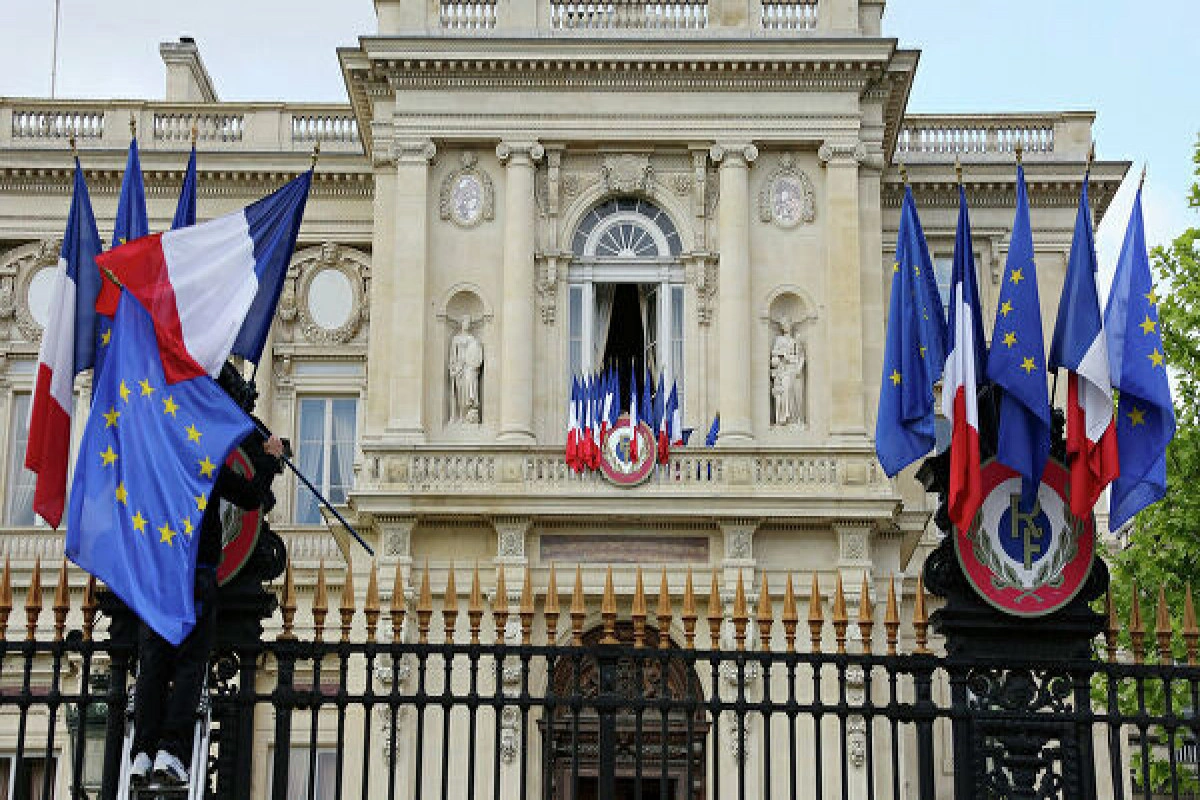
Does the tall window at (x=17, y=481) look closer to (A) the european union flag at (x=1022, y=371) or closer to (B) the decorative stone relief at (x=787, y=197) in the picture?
(B) the decorative stone relief at (x=787, y=197)

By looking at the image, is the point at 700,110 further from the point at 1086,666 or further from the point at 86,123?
the point at 1086,666

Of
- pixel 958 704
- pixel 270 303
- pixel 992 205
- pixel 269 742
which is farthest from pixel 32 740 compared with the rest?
pixel 958 704

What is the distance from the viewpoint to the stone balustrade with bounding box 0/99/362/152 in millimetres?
34406

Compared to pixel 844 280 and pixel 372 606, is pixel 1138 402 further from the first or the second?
pixel 844 280

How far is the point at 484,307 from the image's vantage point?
96.0 feet

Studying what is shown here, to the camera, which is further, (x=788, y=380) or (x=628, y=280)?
(x=628, y=280)

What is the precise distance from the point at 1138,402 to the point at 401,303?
19.7 m

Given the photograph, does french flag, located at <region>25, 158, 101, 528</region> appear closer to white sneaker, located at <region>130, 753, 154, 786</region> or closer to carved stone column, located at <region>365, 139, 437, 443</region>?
white sneaker, located at <region>130, 753, 154, 786</region>

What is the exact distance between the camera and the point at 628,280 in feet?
97.2

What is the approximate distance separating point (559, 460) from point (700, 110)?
663 cm

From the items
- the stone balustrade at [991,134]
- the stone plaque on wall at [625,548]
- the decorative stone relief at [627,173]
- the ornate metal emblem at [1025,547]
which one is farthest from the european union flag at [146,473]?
the stone balustrade at [991,134]

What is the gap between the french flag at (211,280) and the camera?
1024 cm

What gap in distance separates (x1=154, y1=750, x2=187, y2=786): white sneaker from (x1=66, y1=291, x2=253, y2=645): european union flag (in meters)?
0.72

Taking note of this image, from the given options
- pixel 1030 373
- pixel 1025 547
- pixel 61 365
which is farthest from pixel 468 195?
pixel 1025 547
